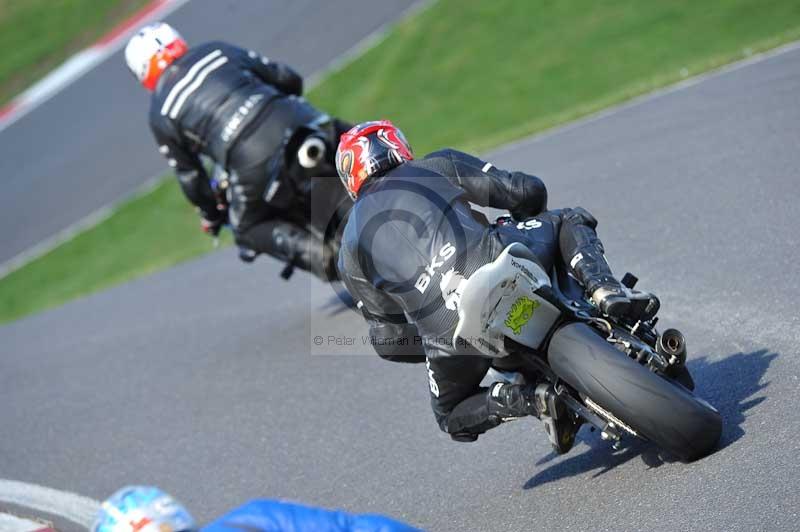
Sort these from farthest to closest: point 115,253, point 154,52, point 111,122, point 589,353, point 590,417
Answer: point 111,122 < point 115,253 < point 154,52 < point 590,417 < point 589,353

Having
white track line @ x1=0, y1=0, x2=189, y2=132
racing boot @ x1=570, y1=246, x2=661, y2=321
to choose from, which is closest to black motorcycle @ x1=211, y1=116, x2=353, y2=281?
racing boot @ x1=570, y1=246, x2=661, y2=321

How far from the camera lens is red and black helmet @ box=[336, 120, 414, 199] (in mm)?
4703

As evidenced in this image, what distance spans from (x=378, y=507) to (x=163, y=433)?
7.63 feet

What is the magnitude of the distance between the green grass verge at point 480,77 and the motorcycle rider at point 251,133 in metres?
4.75

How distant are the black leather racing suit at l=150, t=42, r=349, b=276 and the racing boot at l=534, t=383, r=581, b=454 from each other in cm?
341

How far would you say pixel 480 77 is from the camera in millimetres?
16016

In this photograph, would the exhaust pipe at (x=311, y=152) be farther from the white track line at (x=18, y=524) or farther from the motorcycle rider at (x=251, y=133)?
the white track line at (x=18, y=524)

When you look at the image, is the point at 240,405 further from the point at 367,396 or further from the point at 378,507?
the point at 378,507

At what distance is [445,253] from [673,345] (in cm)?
91

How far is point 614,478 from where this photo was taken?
447 centimetres

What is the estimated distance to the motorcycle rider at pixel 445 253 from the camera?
173 inches

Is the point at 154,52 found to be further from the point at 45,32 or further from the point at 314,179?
the point at 45,32

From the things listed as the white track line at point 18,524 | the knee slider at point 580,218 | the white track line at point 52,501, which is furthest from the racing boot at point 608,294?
the white track line at point 18,524

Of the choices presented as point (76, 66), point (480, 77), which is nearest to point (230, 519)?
point (480, 77)
